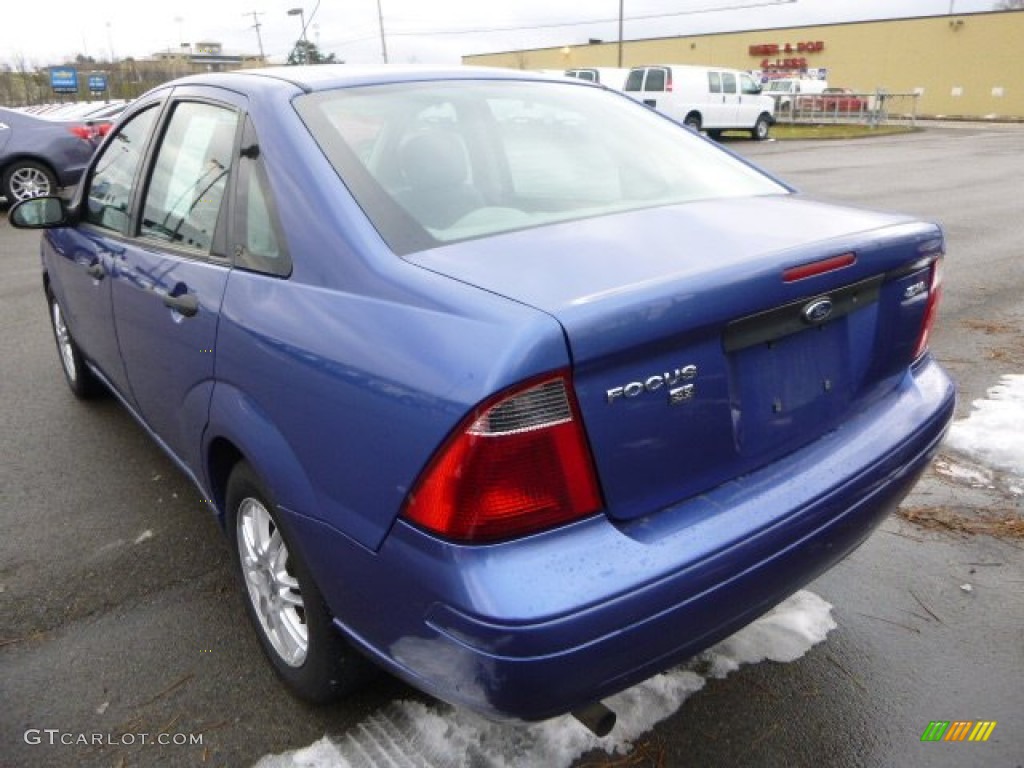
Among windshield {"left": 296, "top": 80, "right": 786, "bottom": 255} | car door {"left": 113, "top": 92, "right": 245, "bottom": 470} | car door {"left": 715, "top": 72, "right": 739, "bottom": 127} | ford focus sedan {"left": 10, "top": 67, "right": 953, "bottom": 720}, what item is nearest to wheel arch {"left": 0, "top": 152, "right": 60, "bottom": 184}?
car door {"left": 113, "top": 92, "right": 245, "bottom": 470}

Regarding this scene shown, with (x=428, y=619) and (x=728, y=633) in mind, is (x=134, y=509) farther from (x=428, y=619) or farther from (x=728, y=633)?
(x=728, y=633)

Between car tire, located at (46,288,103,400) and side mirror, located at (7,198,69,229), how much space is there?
0.85 metres

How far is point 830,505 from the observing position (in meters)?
1.92

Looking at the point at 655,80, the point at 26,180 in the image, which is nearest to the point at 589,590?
the point at 26,180

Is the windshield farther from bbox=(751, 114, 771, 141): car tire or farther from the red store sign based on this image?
the red store sign

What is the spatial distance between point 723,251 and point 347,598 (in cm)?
116

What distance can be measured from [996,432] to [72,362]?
482 centimetres

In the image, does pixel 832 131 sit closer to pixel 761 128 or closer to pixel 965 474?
pixel 761 128

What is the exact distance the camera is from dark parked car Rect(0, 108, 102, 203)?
11.2 metres

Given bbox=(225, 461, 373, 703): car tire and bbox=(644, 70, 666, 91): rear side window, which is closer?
bbox=(225, 461, 373, 703): car tire

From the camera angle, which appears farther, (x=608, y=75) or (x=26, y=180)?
(x=608, y=75)

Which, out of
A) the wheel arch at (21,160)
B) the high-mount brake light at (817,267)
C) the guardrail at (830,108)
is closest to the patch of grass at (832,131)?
the guardrail at (830,108)

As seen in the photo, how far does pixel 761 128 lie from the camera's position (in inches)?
1056

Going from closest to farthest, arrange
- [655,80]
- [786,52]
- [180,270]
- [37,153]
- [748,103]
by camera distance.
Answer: [180,270] < [37,153] < [655,80] < [748,103] < [786,52]
